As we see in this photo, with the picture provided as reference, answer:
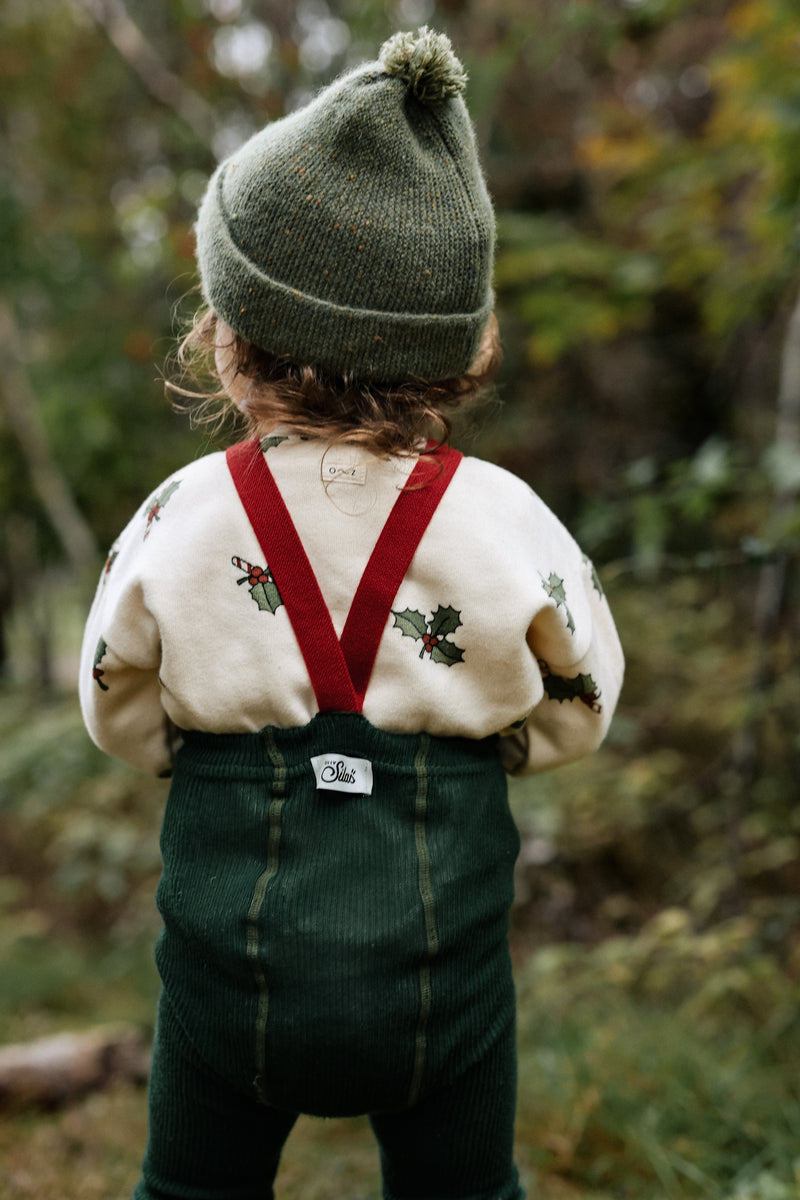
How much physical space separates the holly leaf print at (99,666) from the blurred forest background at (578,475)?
380 millimetres

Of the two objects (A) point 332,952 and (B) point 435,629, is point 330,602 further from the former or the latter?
(A) point 332,952

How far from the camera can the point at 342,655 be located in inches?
46.6

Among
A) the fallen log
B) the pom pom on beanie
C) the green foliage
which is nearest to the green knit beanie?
the pom pom on beanie

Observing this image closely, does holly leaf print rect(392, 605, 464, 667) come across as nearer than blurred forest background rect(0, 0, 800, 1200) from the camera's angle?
Yes

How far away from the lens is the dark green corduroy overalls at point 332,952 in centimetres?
115

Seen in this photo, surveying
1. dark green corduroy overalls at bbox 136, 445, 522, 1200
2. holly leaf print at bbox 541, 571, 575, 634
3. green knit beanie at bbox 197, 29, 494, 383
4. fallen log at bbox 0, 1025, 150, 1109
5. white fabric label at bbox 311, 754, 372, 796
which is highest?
green knit beanie at bbox 197, 29, 494, 383

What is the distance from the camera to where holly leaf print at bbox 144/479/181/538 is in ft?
4.12

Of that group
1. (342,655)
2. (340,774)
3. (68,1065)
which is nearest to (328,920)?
(340,774)

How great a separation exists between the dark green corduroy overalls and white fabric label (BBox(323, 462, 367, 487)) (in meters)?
0.06

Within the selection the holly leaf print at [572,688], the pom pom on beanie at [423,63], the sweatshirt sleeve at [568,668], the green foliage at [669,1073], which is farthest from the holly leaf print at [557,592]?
the green foliage at [669,1073]

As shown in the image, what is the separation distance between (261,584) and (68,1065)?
2.25 metres

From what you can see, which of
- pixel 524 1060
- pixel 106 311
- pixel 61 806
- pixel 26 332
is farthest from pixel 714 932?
pixel 26 332

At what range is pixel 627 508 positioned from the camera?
7.76 feet

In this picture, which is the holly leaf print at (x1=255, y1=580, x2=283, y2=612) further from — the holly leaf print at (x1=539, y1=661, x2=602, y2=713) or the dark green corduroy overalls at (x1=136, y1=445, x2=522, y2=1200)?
the holly leaf print at (x1=539, y1=661, x2=602, y2=713)
